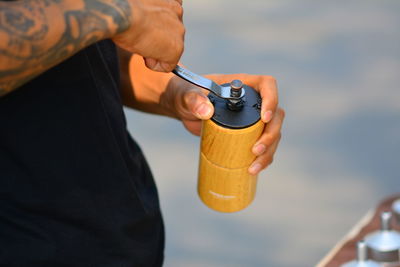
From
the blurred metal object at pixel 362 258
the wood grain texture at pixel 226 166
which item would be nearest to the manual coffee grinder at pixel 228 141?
the wood grain texture at pixel 226 166

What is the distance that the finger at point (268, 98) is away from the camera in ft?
→ 4.65

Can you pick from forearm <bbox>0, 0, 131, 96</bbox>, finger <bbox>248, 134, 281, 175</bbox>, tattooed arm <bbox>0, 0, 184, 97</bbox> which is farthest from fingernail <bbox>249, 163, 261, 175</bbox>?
forearm <bbox>0, 0, 131, 96</bbox>

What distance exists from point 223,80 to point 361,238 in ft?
1.99

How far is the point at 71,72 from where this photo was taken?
128cm

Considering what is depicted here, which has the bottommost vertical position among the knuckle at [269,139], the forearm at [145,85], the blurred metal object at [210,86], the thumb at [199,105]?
the knuckle at [269,139]

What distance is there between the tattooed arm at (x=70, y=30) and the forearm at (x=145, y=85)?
48 centimetres

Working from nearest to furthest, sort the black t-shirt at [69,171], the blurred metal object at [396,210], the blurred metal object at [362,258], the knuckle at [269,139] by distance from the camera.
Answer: the black t-shirt at [69,171], the knuckle at [269,139], the blurred metal object at [362,258], the blurred metal object at [396,210]

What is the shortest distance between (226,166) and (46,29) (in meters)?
0.54

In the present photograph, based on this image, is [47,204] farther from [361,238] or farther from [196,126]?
[361,238]

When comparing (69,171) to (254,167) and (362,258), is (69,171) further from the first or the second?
(362,258)

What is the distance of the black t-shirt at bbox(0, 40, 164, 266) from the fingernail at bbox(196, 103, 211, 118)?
17 cm

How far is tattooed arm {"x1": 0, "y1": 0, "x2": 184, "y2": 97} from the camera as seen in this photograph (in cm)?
101

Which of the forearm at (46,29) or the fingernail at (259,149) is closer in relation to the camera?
the forearm at (46,29)

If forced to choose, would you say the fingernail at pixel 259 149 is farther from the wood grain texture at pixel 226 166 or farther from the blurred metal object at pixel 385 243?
the blurred metal object at pixel 385 243
